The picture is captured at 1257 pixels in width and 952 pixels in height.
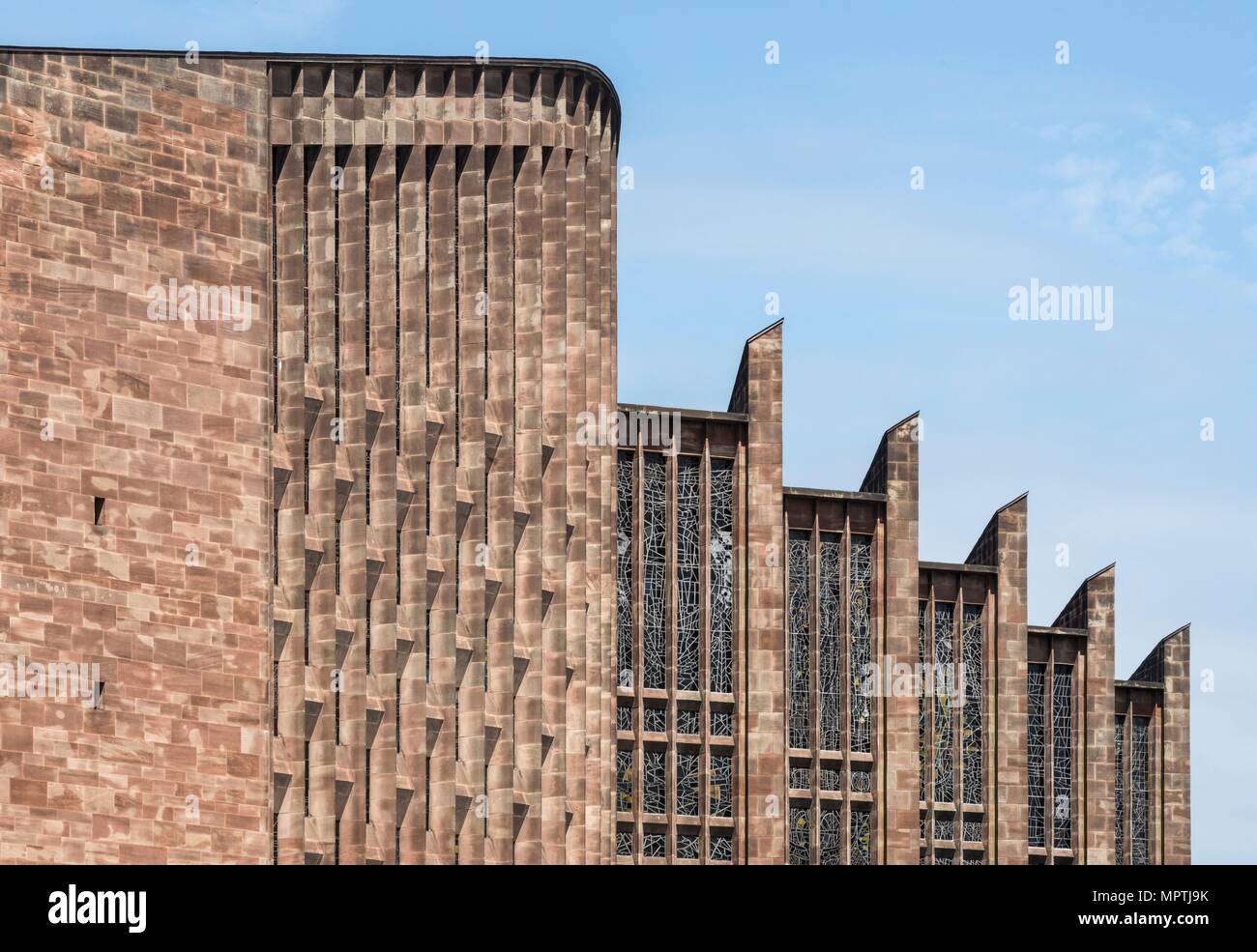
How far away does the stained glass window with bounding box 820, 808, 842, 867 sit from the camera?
61.2m

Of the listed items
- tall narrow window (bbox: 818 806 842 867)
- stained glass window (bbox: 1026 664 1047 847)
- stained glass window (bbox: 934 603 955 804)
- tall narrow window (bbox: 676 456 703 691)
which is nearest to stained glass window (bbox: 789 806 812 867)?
tall narrow window (bbox: 818 806 842 867)

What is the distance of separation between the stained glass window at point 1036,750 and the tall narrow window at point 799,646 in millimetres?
5178

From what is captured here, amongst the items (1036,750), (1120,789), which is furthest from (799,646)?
(1120,789)

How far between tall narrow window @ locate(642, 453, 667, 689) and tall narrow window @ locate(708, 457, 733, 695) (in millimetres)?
1075

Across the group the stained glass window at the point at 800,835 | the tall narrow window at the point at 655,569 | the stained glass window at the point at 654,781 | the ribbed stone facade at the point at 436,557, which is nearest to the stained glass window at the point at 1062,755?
the ribbed stone facade at the point at 436,557

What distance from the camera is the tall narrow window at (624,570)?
197 ft

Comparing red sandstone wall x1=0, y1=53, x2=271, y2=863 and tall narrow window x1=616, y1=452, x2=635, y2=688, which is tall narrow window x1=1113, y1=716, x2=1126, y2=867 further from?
red sandstone wall x1=0, y1=53, x2=271, y2=863

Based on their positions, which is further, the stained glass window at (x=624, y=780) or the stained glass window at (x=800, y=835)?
the stained glass window at (x=800, y=835)

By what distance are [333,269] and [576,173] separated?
7.02m

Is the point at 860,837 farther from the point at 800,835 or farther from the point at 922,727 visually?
the point at 922,727

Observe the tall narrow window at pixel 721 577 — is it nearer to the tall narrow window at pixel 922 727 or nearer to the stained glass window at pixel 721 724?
the stained glass window at pixel 721 724

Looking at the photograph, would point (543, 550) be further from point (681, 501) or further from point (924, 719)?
point (924, 719)

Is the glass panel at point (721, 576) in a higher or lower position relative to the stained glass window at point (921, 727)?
higher
